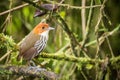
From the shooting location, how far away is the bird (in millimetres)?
4645

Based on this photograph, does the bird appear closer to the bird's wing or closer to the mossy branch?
the bird's wing

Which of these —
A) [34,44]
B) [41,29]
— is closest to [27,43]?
[34,44]

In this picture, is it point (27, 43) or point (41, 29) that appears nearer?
point (27, 43)

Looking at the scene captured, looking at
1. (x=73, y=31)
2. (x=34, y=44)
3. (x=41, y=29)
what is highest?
(x=41, y=29)

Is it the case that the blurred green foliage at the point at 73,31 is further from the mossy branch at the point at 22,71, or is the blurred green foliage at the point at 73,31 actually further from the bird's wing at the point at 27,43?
the mossy branch at the point at 22,71

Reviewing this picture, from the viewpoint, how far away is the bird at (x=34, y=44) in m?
4.64

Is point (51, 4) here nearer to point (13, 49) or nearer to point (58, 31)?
point (13, 49)

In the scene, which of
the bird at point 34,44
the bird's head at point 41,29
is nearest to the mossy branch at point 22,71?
the bird at point 34,44

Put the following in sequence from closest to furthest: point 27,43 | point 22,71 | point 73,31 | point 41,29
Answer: point 22,71
point 27,43
point 41,29
point 73,31

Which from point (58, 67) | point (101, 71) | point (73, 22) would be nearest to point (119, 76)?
point (101, 71)

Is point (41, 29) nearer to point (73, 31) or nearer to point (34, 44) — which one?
point (34, 44)

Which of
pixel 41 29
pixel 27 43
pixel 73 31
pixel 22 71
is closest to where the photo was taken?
pixel 22 71

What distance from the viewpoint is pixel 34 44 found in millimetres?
4898

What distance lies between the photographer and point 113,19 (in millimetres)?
5957
